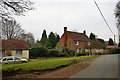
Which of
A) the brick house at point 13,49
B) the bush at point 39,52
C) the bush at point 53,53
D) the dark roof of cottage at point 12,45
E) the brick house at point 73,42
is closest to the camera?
the brick house at point 13,49

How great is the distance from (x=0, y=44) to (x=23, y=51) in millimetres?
5259

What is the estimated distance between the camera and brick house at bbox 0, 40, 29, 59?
28108 millimetres

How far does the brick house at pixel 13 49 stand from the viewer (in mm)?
28108

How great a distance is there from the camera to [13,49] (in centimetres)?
2967

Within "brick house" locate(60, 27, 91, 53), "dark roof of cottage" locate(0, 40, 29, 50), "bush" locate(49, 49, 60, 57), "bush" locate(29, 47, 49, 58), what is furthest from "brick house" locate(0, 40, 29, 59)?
"brick house" locate(60, 27, 91, 53)

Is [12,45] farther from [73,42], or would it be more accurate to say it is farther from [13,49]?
[73,42]

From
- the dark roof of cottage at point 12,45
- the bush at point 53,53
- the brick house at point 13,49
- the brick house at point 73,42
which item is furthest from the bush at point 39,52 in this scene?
the brick house at point 73,42

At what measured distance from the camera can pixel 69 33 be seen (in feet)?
149

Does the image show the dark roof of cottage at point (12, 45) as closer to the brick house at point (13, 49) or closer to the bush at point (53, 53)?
the brick house at point (13, 49)

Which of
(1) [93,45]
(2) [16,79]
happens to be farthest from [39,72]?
(1) [93,45]

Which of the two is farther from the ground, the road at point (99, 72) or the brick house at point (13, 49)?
the brick house at point (13, 49)

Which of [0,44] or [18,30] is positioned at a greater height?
[18,30]

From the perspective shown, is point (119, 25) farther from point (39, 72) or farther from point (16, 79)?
point (16, 79)

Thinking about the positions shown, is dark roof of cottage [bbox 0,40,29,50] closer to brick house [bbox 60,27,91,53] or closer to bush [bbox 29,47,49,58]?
bush [bbox 29,47,49,58]
